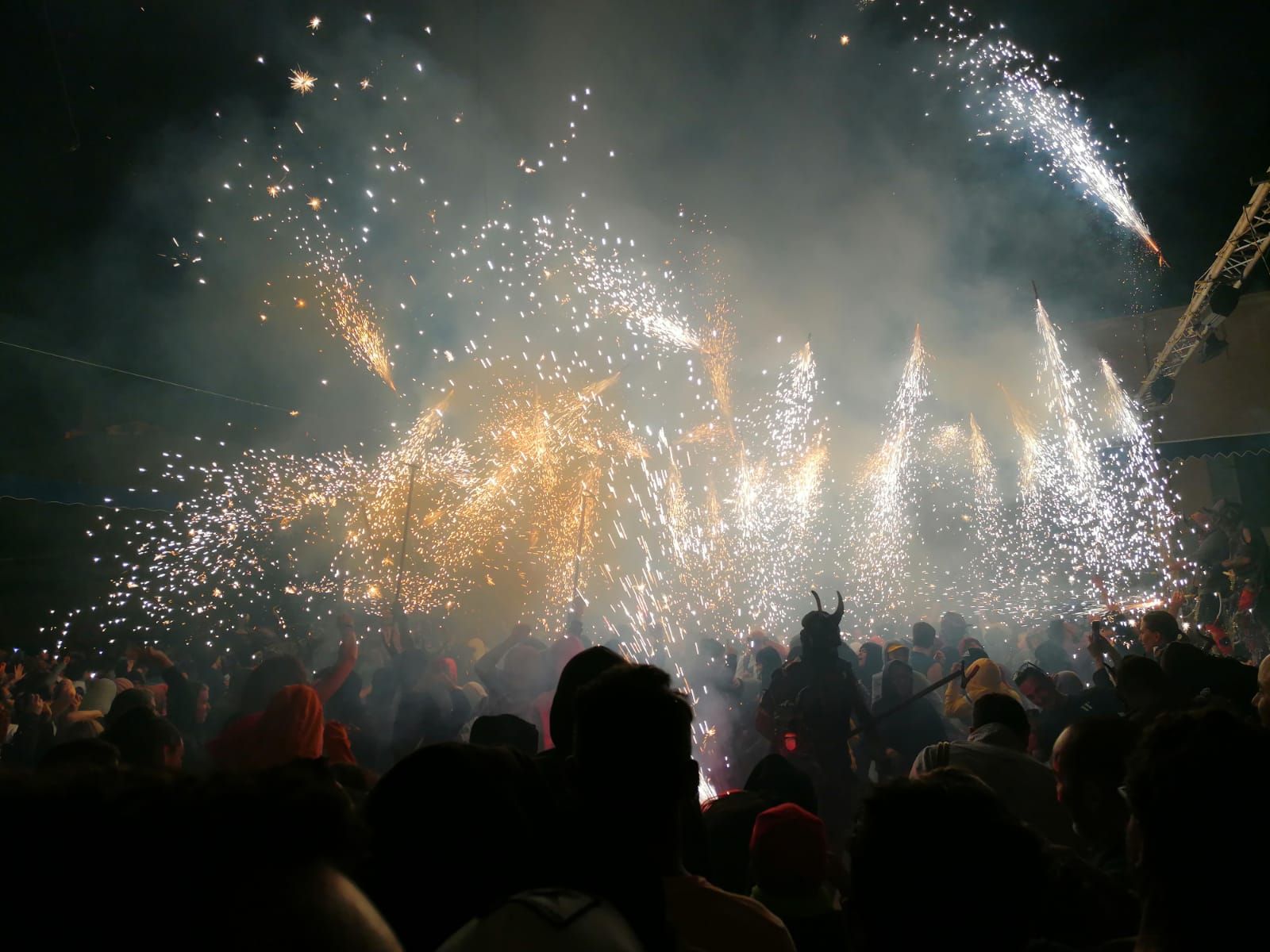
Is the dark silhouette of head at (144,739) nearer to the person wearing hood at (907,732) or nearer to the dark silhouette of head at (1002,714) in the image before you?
the dark silhouette of head at (1002,714)

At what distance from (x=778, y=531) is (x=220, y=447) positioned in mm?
16118

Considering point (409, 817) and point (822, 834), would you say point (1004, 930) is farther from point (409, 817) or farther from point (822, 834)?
point (822, 834)

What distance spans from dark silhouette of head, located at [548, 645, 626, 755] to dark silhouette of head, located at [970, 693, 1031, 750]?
6.51 ft

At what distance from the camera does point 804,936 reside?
8.49 feet

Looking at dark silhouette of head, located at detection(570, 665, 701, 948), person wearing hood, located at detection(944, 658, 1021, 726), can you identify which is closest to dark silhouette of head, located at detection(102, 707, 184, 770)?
dark silhouette of head, located at detection(570, 665, 701, 948)

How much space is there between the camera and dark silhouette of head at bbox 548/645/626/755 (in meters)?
2.85

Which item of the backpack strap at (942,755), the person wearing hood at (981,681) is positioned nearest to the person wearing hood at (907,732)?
the person wearing hood at (981,681)

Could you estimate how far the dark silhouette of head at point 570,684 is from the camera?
285 cm

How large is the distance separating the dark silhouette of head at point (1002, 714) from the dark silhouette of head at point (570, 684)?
198cm

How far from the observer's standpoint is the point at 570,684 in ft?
9.56

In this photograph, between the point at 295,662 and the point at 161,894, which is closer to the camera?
the point at 161,894

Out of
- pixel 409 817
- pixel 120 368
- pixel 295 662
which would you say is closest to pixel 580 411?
pixel 120 368

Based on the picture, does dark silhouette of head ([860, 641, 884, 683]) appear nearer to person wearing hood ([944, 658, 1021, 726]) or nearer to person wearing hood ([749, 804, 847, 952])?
person wearing hood ([944, 658, 1021, 726])

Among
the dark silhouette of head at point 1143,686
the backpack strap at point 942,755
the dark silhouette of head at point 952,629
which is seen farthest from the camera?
the dark silhouette of head at point 952,629
